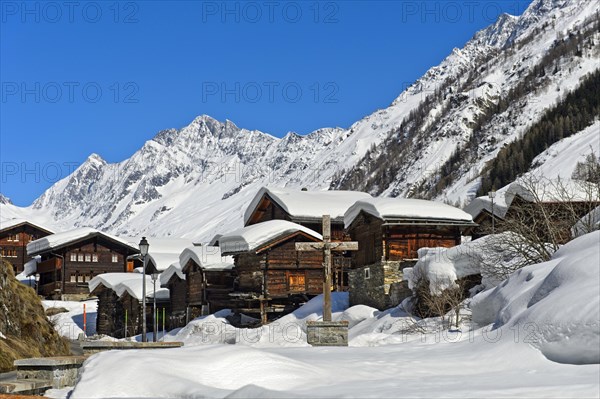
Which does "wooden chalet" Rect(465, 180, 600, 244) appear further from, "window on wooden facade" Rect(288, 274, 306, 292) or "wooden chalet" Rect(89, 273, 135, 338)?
"wooden chalet" Rect(89, 273, 135, 338)

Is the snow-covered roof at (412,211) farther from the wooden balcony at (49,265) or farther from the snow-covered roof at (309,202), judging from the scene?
the wooden balcony at (49,265)

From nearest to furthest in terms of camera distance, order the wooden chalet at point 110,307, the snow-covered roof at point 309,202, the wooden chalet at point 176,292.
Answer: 1. the snow-covered roof at point 309,202
2. the wooden chalet at point 176,292
3. the wooden chalet at point 110,307

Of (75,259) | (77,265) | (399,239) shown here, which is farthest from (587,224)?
(75,259)

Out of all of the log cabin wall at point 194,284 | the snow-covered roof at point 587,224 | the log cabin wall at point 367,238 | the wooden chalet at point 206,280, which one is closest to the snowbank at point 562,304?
the snow-covered roof at point 587,224

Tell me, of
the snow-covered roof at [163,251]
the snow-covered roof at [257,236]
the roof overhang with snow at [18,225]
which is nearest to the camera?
the snow-covered roof at [257,236]

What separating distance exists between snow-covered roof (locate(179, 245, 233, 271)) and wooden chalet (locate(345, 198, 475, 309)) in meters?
10.8

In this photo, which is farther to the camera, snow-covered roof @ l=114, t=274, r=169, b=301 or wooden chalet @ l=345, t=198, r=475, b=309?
snow-covered roof @ l=114, t=274, r=169, b=301

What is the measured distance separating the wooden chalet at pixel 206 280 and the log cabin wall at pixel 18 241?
32.0m

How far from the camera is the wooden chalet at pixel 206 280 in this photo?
1825 inches

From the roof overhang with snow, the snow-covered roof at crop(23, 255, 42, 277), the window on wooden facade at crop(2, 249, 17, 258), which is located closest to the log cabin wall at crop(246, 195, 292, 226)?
the snow-covered roof at crop(23, 255, 42, 277)

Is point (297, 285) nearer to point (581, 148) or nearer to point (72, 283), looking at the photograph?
point (72, 283)

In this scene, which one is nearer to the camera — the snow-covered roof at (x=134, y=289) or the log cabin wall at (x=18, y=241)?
the snow-covered roof at (x=134, y=289)

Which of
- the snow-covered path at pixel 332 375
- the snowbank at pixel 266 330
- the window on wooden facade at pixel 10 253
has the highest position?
the window on wooden facade at pixel 10 253

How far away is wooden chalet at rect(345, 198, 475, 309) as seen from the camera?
116 ft
